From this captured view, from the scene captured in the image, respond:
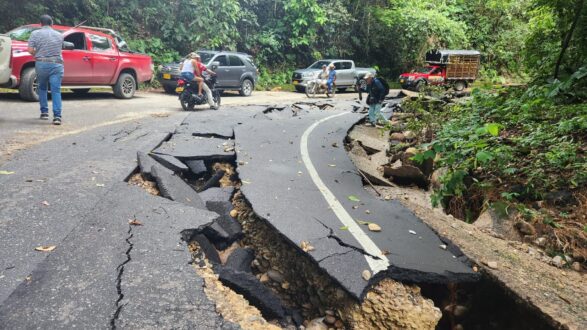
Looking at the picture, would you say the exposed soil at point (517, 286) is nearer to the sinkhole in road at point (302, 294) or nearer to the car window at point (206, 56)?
the sinkhole in road at point (302, 294)

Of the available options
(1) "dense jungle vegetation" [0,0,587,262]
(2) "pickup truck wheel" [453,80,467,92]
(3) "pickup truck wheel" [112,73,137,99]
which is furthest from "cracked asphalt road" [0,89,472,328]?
(2) "pickup truck wheel" [453,80,467,92]

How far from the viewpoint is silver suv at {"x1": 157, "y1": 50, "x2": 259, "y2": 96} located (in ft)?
53.0

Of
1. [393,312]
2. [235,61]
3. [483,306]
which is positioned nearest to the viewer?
[393,312]

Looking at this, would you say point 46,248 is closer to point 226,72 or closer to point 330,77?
point 226,72

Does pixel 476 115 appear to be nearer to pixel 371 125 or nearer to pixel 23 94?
pixel 371 125

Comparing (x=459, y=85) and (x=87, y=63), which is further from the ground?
(x=87, y=63)

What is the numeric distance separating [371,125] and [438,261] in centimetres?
843

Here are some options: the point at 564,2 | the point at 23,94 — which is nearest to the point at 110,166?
the point at 23,94

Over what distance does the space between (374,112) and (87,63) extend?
841cm

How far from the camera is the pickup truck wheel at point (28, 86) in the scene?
10.3m

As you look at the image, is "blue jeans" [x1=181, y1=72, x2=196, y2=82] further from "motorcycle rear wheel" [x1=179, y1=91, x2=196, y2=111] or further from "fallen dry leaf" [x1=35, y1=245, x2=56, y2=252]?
"fallen dry leaf" [x1=35, y1=245, x2=56, y2=252]

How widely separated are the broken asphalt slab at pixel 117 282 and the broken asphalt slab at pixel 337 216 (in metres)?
Answer: 1.05

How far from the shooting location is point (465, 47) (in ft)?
97.3

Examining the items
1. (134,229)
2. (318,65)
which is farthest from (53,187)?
(318,65)
